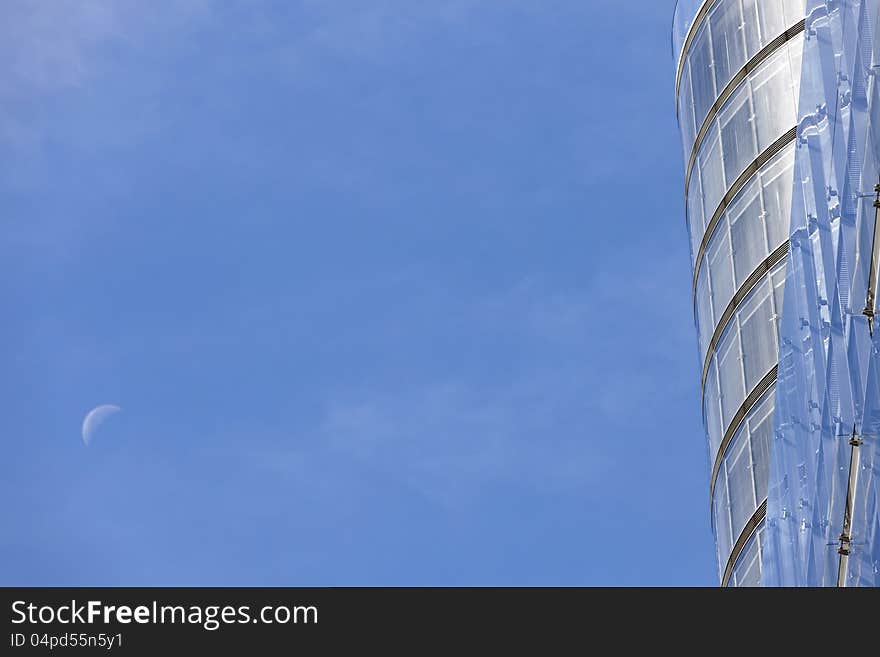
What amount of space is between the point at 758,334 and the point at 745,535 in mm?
2701

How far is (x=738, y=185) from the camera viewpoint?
2275 cm

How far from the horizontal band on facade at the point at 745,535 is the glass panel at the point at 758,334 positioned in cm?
177

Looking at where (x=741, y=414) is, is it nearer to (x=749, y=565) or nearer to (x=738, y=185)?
(x=749, y=565)

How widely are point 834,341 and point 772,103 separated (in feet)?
41.3

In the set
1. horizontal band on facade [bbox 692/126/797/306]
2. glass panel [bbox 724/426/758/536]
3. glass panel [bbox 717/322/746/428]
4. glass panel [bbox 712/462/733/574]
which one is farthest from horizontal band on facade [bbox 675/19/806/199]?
glass panel [bbox 724/426/758/536]

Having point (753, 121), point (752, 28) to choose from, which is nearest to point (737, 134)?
point (753, 121)

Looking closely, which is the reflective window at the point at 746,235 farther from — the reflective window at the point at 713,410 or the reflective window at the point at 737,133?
the reflective window at the point at 713,410

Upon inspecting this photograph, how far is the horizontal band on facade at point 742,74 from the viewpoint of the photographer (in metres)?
22.5

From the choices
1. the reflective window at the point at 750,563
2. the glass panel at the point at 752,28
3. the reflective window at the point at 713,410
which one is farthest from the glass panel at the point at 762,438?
the glass panel at the point at 752,28

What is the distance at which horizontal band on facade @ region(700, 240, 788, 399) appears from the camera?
2128 cm

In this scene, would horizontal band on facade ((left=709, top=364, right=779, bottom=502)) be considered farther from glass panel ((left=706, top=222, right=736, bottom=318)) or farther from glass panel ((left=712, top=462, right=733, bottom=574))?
glass panel ((left=706, top=222, right=736, bottom=318))

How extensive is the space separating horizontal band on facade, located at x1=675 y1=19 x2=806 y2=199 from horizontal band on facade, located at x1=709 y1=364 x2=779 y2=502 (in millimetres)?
4805
